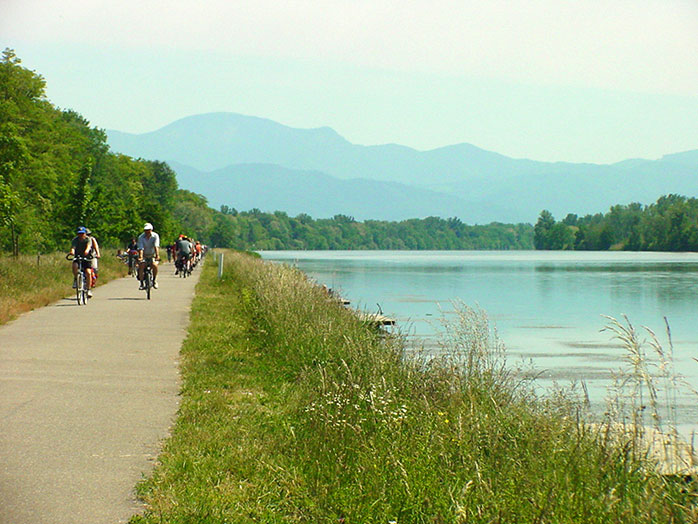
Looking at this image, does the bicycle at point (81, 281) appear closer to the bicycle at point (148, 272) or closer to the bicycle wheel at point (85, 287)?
the bicycle wheel at point (85, 287)

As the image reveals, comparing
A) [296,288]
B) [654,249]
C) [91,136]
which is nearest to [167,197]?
[91,136]

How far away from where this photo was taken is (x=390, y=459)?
19.6 feet

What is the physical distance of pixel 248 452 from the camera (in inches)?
270

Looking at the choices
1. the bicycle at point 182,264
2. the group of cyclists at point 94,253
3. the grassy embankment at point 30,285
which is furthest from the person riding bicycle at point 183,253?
the group of cyclists at point 94,253

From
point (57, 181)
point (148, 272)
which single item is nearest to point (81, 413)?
point (148, 272)

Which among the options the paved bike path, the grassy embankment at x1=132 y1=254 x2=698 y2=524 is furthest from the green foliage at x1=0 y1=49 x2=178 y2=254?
the grassy embankment at x1=132 y1=254 x2=698 y2=524

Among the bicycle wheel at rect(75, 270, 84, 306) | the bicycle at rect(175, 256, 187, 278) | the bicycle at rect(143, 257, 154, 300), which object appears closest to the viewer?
the bicycle wheel at rect(75, 270, 84, 306)

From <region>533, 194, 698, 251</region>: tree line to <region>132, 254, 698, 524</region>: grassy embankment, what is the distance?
148011 mm

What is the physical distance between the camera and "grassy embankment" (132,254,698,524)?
5.12 m

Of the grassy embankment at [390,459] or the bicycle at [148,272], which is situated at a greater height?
the bicycle at [148,272]

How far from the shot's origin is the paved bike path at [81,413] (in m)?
5.53

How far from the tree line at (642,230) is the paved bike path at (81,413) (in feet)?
474

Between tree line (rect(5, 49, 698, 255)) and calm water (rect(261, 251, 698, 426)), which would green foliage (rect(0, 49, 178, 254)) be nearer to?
tree line (rect(5, 49, 698, 255))

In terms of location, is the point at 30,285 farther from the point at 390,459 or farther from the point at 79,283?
the point at 390,459
